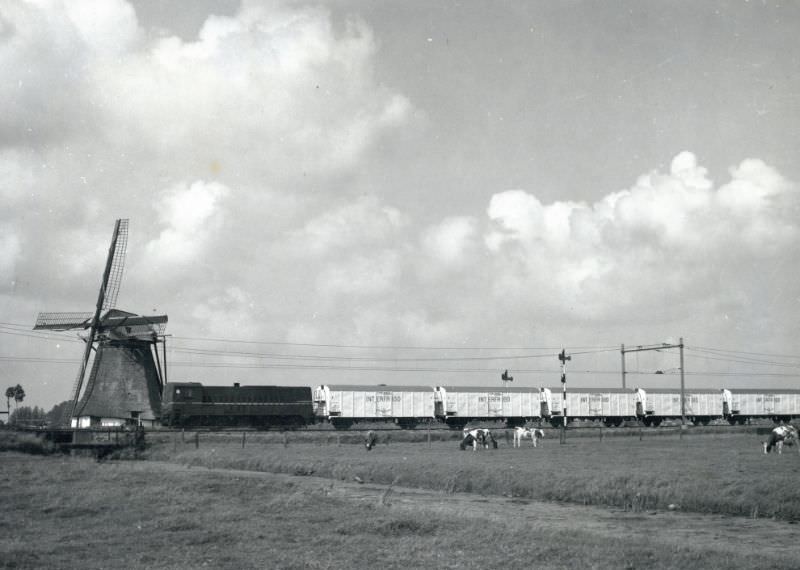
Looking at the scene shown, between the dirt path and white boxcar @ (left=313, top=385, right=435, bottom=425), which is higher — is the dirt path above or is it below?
below

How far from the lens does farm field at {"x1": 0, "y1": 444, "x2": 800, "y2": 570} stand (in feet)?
41.5

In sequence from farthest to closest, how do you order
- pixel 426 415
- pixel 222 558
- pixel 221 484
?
pixel 426 415, pixel 221 484, pixel 222 558

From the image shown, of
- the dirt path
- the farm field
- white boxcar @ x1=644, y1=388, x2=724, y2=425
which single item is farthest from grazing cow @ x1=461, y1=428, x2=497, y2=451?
white boxcar @ x1=644, y1=388, x2=724, y2=425

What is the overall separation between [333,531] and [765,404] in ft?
257

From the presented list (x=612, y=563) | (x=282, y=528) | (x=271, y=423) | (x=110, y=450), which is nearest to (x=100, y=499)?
(x=282, y=528)

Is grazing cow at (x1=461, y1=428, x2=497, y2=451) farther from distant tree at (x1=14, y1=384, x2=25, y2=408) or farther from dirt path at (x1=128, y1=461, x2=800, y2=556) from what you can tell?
distant tree at (x1=14, y1=384, x2=25, y2=408)

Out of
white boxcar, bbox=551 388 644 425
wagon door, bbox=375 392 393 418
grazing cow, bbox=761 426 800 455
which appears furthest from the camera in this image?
white boxcar, bbox=551 388 644 425

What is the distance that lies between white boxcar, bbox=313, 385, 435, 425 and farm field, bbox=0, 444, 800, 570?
125ft

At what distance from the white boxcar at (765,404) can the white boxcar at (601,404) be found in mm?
11901

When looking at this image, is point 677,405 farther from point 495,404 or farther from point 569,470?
point 569,470

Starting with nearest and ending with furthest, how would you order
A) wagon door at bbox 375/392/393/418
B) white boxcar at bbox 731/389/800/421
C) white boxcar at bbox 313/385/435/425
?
white boxcar at bbox 313/385/435/425, wagon door at bbox 375/392/393/418, white boxcar at bbox 731/389/800/421

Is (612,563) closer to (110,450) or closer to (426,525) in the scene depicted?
(426,525)

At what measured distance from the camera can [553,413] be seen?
71938 millimetres

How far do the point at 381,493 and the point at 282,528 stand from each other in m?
8.62
